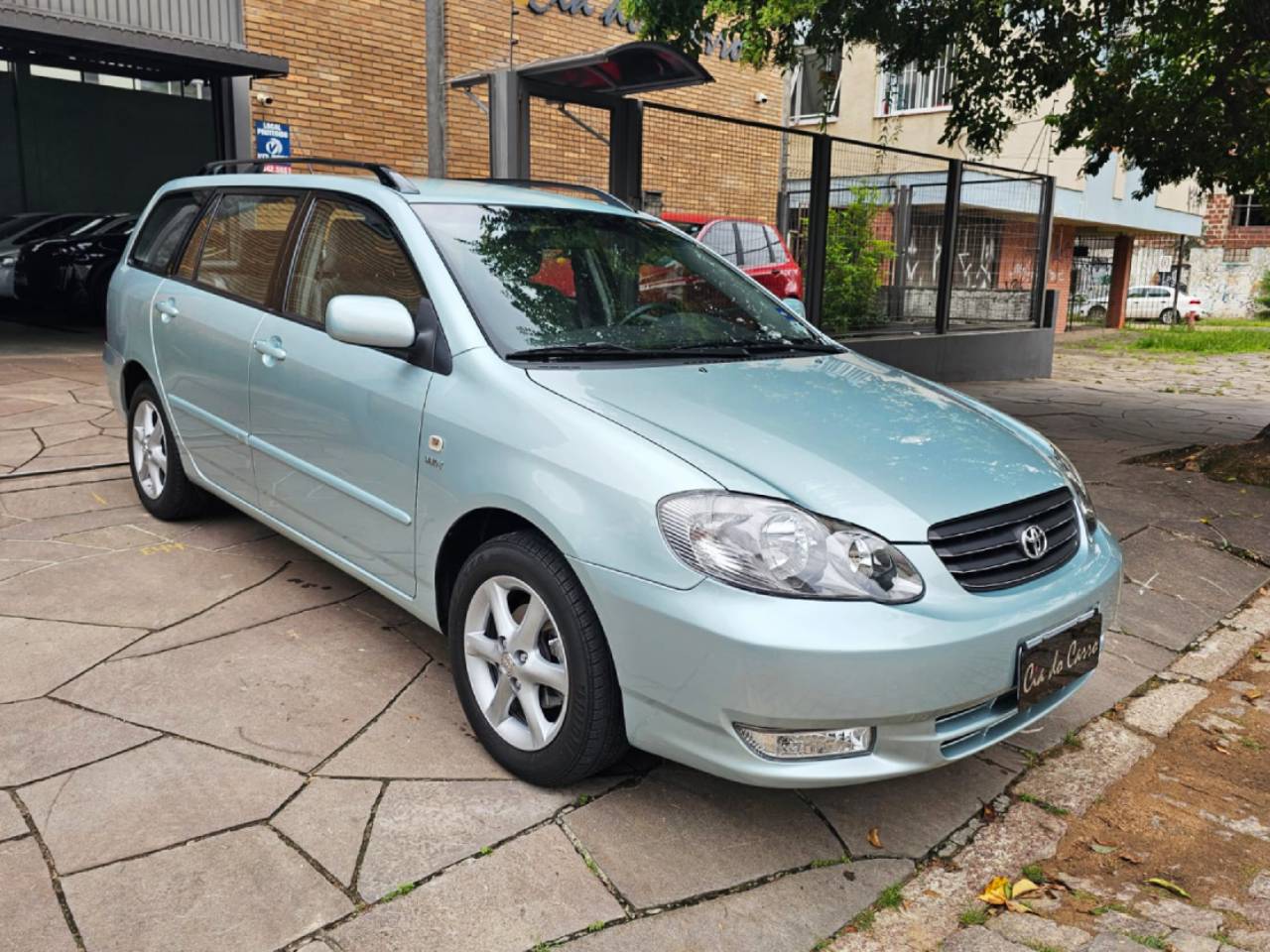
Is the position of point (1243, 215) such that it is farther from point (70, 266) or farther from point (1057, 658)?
point (1057, 658)

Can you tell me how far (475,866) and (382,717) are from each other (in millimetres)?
835

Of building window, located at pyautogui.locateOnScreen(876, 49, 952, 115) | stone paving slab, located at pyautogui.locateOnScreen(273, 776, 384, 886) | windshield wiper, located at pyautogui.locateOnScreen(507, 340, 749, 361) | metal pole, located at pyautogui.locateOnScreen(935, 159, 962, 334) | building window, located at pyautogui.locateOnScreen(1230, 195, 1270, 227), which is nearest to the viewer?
stone paving slab, located at pyautogui.locateOnScreen(273, 776, 384, 886)

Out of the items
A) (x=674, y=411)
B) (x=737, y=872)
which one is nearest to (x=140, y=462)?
(x=674, y=411)

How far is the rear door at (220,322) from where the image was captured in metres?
4.06

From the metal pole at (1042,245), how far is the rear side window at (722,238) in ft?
19.9

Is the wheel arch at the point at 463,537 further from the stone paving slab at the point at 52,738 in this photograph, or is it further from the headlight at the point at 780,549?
the stone paving slab at the point at 52,738

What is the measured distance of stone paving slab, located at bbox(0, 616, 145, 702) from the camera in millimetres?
3381

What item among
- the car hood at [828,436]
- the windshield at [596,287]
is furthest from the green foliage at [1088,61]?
→ the car hood at [828,436]

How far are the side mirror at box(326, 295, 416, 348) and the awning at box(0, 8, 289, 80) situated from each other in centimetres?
882

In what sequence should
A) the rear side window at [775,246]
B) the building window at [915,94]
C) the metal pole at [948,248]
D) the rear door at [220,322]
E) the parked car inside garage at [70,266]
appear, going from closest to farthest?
1. the rear door at [220,322]
2. the rear side window at [775,246]
3. the metal pole at [948,248]
4. the parked car inside garage at [70,266]
5. the building window at [915,94]

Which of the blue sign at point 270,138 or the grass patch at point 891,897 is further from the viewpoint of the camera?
the blue sign at point 270,138

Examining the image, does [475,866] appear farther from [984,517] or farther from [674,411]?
[984,517]

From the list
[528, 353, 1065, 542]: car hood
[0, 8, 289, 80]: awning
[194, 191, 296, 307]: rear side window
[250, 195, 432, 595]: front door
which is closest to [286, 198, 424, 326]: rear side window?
[250, 195, 432, 595]: front door

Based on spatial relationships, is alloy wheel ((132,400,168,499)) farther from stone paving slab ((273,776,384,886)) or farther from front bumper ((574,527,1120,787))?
front bumper ((574,527,1120,787))
